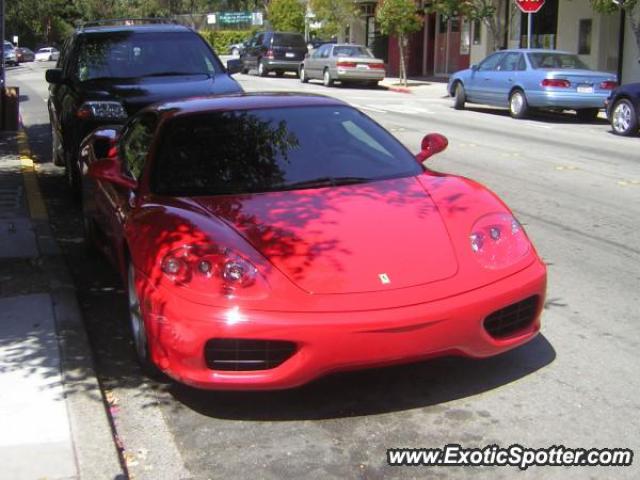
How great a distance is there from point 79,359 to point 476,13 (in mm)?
23714

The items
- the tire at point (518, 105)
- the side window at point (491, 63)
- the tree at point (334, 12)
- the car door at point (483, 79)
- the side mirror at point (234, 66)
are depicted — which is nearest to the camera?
the side mirror at point (234, 66)

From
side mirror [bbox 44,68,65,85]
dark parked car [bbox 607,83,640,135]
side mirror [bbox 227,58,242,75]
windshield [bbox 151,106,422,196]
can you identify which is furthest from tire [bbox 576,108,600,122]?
windshield [bbox 151,106,422,196]

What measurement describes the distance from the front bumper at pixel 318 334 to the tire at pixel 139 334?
1.18 ft

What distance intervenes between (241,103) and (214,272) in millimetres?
1793

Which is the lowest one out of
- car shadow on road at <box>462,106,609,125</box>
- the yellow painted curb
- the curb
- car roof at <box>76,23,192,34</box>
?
car shadow on road at <box>462,106,609,125</box>

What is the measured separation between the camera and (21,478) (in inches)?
135

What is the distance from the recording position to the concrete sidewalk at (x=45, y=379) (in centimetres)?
356

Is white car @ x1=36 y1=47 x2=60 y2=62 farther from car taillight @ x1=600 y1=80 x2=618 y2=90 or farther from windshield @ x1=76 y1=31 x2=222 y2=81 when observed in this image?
windshield @ x1=76 y1=31 x2=222 y2=81

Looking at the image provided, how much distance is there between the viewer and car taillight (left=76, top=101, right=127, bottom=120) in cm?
861

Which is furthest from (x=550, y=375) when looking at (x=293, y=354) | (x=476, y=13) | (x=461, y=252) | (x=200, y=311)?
(x=476, y=13)

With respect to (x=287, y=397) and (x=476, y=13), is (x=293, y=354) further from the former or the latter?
(x=476, y=13)

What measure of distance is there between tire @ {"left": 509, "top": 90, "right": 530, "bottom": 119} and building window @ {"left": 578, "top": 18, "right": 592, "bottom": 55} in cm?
829

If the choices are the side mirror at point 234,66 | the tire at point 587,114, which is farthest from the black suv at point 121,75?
the tire at point 587,114

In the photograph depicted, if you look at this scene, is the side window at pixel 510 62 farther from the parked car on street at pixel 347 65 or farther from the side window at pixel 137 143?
the side window at pixel 137 143
